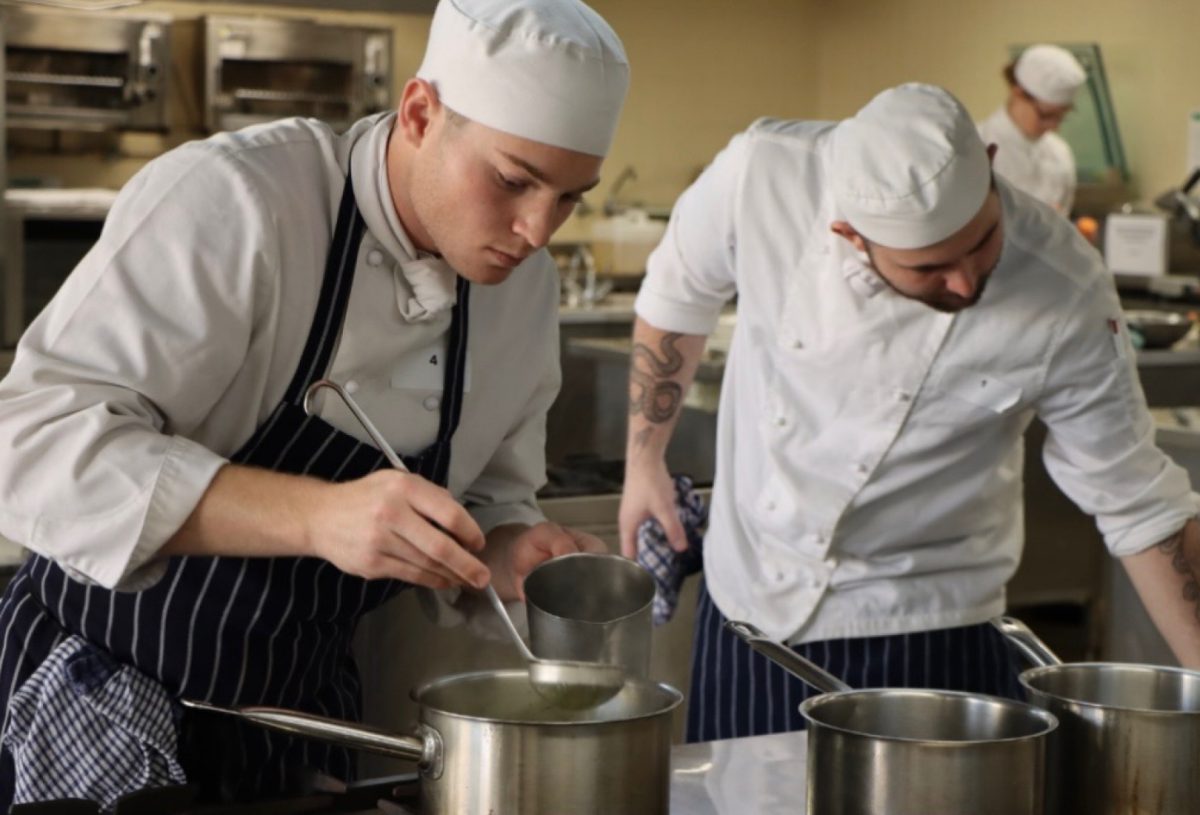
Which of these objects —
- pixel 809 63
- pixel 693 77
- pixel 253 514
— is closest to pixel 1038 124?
pixel 693 77

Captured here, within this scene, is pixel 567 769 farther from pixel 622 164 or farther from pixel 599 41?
pixel 622 164

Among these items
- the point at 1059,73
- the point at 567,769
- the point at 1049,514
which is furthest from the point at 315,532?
the point at 1059,73

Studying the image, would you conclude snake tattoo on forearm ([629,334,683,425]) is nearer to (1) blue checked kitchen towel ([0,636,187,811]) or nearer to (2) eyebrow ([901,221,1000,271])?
(2) eyebrow ([901,221,1000,271])

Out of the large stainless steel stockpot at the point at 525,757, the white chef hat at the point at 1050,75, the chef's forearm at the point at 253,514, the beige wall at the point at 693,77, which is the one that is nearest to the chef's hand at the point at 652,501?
the chef's forearm at the point at 253,514

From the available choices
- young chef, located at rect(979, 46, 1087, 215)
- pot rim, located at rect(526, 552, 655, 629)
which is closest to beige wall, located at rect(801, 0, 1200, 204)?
young chef, located at rect(979, 46, 1087, 215)

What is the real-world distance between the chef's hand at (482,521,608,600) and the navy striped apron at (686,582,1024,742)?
0.67 meters

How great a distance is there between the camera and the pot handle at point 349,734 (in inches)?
45.8

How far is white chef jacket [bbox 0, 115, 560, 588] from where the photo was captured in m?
1.39

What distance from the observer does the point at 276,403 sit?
1.60 meters

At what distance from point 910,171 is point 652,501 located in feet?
2.75

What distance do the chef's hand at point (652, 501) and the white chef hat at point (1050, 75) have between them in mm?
4529

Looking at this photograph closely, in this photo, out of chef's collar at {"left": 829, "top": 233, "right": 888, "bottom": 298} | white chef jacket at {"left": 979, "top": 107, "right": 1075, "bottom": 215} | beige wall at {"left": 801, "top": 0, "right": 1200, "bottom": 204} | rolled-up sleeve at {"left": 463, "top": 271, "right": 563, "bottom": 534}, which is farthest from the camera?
beige wall at {"left": 801, "top": 0, "right": 1200, "bottom": 204}

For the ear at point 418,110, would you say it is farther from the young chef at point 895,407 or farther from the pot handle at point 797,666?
the young chef at point 895,407

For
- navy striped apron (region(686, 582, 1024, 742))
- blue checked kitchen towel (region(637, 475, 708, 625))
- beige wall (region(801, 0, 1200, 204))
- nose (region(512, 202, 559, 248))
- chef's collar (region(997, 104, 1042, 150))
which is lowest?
navy striped apron (region(686, 582, 1024, 742))
